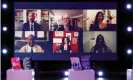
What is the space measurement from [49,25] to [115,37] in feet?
4.95

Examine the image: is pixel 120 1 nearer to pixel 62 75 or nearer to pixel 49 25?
pixel 49 25

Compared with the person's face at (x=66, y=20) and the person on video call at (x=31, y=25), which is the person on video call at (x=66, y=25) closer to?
the person's face at (x=66, y=20)

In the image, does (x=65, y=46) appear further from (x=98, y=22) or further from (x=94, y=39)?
(x=98, y=22)

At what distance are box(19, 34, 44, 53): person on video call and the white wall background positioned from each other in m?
1.02

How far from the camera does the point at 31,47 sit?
697 cm

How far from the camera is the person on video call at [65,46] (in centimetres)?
694

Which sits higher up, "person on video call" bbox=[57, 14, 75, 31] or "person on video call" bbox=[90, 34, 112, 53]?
"person on video call" bbox=[57, 14, 75, 31]

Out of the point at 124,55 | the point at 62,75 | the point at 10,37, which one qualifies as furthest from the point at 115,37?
the point at 10,37

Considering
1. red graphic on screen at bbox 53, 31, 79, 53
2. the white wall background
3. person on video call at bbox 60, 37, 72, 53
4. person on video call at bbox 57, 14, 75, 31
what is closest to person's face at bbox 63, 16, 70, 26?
person on video call at bbox 57, 14, 75, 31

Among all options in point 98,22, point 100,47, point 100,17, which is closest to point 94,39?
point 100,47

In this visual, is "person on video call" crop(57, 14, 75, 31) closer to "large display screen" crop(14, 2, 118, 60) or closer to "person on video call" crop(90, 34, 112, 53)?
"large display screen" crop(14, 2, 118, 60)

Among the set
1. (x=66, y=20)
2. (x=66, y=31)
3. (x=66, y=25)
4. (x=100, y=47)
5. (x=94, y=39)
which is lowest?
(x=100, y=47)

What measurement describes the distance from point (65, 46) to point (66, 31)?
339mm

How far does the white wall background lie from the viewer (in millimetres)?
6918
